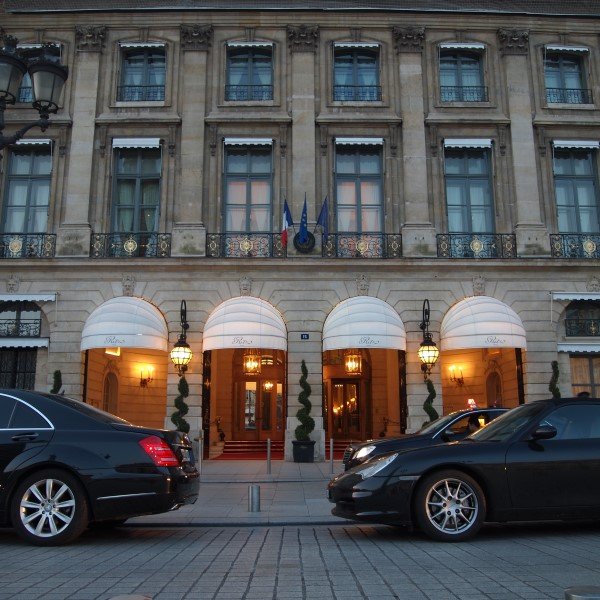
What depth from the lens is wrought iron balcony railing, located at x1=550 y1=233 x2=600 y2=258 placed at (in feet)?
72.7

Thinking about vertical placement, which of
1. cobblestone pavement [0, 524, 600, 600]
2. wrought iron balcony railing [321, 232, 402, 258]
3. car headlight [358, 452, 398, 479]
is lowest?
cobblestone pavement [0, 524, 600, 600]

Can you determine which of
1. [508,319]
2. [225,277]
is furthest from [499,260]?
[225,277]

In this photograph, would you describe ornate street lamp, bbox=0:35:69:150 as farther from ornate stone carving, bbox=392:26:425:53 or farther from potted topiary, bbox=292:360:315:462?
A: ornate stone carving, bbox=392:26:425:53

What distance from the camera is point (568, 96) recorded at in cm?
2370

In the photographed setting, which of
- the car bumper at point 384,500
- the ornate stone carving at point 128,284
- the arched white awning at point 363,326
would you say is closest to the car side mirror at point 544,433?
the car bumper at point 384,500

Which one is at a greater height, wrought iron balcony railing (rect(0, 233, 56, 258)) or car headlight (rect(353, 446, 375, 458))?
wrought iron balcony railing (rect(0, 233, 56, 258))

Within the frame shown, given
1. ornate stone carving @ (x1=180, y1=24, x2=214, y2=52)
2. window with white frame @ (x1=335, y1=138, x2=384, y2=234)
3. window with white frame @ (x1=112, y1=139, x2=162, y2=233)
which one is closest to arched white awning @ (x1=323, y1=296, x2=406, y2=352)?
window with white frame @ (x1=335, y1=138, x2=384, y2=234)

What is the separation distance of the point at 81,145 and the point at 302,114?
761 centimetres

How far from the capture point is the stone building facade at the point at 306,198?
21234mm

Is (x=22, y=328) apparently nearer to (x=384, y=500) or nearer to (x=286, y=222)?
(x=286, y=222)

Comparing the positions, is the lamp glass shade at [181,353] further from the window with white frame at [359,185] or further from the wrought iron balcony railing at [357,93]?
the wrought iron balcony railing at [357,93]

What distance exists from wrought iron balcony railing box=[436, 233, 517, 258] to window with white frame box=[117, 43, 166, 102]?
11.1 metres

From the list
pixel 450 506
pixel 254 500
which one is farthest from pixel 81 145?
pixel 450 506

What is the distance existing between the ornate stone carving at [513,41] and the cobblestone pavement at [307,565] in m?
19.2
